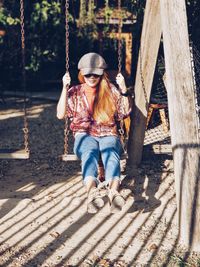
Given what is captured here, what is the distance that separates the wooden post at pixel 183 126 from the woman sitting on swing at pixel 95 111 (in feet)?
1.81

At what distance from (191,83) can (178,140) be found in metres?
0.47

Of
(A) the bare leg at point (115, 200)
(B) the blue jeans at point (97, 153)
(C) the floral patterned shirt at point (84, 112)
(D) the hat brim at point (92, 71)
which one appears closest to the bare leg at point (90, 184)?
(B) the blue jeans at point (97, 153)

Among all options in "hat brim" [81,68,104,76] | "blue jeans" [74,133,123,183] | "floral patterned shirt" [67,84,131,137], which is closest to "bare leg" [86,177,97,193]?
"blue jeans" [74,133,123,183]

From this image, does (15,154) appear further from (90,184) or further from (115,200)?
(115,200)

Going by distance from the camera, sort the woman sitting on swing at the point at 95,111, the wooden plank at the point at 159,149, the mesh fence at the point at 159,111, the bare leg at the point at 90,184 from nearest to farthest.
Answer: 1. the bare leg at the point at 90,184
2. the woman sitting on swing at the point at 95,111
3. the wooden plank at the point at 159,149
4. the mesh fence at the point at 159,111

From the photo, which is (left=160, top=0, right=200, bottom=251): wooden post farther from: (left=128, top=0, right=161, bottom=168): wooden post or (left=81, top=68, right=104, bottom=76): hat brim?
(left=128, top=0, right=161, bottom=168): wooden post

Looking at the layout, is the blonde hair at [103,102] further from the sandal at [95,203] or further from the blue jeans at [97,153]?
the sandal at [95,203]

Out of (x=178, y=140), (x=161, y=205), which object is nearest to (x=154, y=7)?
(x=178, y=140)

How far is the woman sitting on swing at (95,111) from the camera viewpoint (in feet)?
13.5

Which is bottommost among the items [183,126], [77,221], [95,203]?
[77,221]

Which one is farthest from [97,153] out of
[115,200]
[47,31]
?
[47,31]

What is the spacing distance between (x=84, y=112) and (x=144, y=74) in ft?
2.99

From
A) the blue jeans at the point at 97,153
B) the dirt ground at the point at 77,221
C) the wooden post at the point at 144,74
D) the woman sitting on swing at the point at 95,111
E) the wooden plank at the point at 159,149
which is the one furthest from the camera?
the wooden plank at the point at 159,149

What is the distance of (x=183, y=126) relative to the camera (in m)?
3.74
